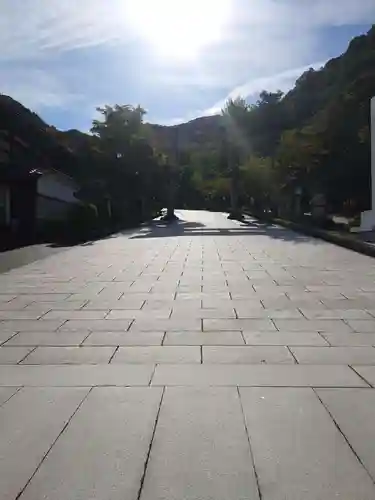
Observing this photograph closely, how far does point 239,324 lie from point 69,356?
6.64 feet

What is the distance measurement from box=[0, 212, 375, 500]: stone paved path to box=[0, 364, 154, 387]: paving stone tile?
16 mm

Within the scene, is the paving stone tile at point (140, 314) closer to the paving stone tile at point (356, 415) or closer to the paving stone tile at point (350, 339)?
the paving stone tile at point (350, 339)

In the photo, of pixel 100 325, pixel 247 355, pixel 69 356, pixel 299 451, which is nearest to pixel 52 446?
pixel 299 451

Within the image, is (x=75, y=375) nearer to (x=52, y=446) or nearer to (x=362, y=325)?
(x=52, y=446)

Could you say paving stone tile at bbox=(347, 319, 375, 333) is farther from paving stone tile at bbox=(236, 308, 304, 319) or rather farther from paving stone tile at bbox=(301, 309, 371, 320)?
paving stone tile at bbox=(236, 308, 304, 319)

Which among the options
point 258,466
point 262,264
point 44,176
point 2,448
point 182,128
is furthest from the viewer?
point 182,128

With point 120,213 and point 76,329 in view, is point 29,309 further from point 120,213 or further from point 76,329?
point 120,213

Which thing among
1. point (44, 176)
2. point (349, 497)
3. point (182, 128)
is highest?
point (182, 128)

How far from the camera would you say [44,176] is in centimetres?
2261

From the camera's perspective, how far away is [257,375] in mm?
4469

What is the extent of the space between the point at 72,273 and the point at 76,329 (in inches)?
190

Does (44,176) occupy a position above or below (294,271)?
above

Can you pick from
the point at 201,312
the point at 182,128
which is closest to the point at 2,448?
the point at 201,312

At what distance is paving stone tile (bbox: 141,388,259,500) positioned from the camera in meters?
2.70
